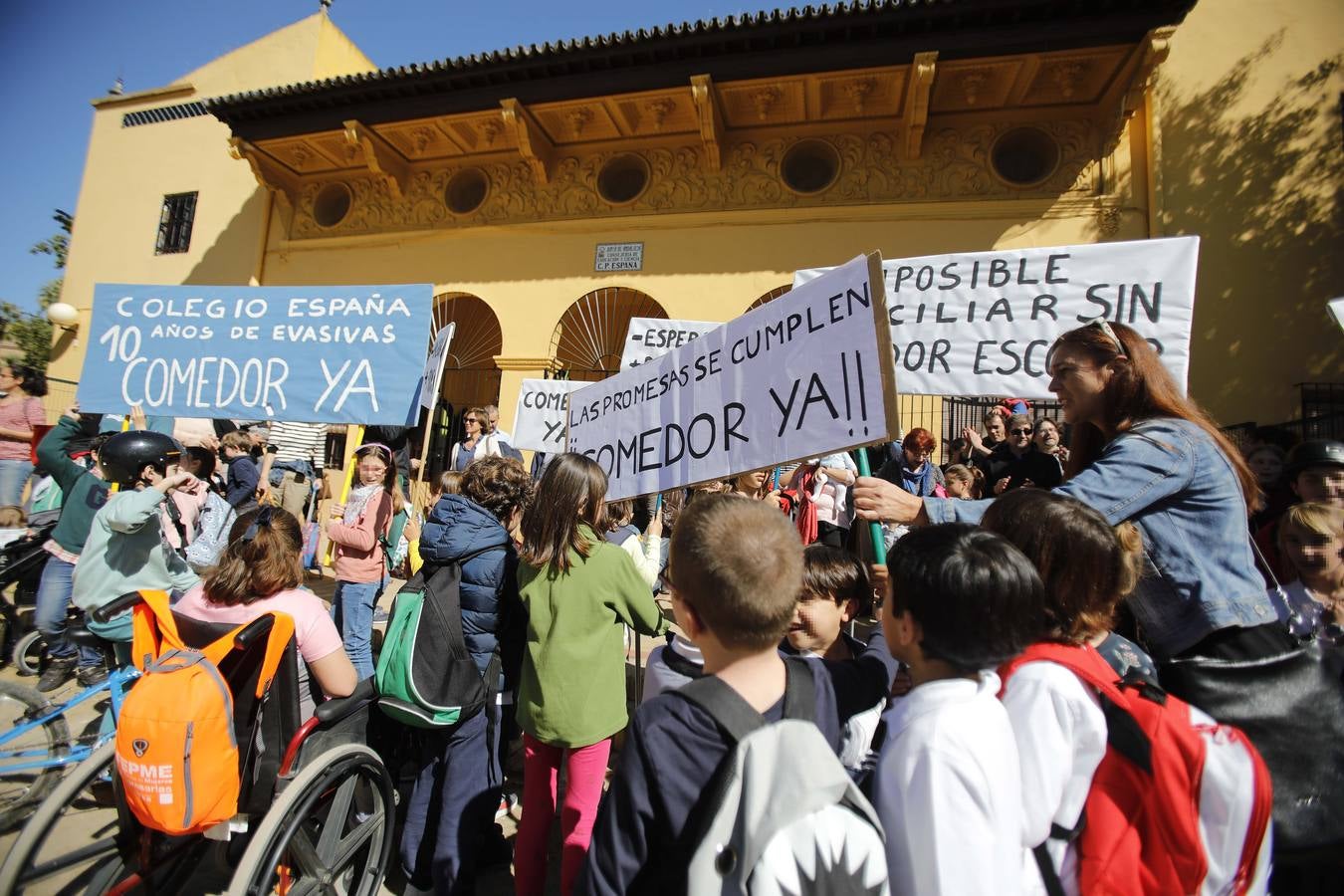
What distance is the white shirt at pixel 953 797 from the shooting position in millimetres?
1075

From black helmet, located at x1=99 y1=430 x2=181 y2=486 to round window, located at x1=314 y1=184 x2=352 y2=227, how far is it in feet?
Result: 30.1

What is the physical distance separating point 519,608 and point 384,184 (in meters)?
10.2

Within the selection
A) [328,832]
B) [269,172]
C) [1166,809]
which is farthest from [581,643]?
Answer: [269,172]

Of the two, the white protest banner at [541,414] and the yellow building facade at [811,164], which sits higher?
the yellow building facade at [811,164]

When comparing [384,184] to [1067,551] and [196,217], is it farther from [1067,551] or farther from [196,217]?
[1067,551]

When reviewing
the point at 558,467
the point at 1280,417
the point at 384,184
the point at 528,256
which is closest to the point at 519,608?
the point at 558,467

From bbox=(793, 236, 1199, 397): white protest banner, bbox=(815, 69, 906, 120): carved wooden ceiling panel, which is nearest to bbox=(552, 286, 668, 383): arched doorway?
bbox=(815, 69, 906, 120): carved wooden ceiling panel

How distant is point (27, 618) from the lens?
5527mm

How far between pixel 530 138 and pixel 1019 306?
7.79 m

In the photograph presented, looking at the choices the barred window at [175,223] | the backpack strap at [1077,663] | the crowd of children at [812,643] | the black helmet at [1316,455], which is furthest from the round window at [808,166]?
the barred window at [175,223]

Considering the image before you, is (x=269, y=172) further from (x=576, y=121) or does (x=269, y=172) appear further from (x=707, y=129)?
(x=707, y=129)

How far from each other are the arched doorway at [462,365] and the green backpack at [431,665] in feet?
27.0

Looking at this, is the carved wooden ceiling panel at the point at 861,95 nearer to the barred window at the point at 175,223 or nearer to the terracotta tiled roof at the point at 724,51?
the terracotta tiled roof at the point at 724,51

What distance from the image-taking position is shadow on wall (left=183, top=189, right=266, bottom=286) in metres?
11.1
